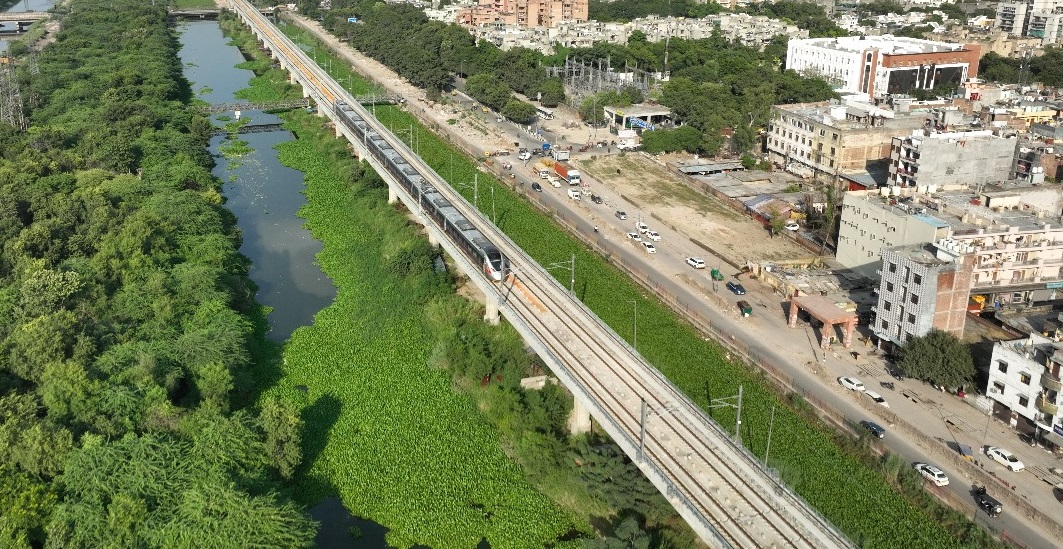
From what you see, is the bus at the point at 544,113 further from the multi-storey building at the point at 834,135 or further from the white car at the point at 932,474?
the white car at the point at 932,474

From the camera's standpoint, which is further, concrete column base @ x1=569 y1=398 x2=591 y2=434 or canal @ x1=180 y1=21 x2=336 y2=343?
canal @ x1=180 y1=21 x2=336 y2=343

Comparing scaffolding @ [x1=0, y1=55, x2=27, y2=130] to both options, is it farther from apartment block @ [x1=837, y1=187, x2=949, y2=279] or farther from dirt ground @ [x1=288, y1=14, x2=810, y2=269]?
apartment block @ [x1=837, y1=187, x2=949, y2=279]

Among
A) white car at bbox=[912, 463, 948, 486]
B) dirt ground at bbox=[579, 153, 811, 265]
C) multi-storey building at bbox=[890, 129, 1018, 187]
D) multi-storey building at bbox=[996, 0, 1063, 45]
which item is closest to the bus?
dirt ground at bbox=[579, 153, 811, 265]

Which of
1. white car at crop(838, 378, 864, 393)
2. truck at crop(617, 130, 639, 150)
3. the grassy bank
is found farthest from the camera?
truck at crop(617, 130, 639, 150)

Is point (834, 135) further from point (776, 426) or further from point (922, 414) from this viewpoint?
point (776, 426)

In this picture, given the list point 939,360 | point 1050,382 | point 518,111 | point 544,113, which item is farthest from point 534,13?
point 1050,382

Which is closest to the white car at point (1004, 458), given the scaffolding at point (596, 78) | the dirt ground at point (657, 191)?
the dirt ground at point (657, 191)
